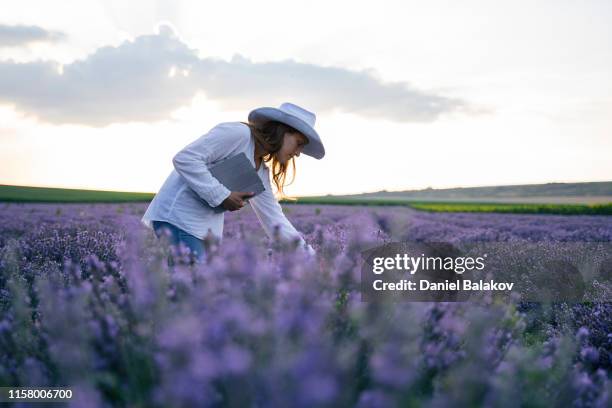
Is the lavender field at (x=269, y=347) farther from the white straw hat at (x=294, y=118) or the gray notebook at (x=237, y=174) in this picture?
the white straw hat at (x=294, y=118)

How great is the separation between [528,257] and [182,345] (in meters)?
5.38

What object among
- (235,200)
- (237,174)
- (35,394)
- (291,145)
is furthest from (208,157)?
(35,394)

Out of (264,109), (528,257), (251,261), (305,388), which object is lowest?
(528,257)

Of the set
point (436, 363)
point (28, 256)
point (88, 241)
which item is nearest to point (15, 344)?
point (436, 363)

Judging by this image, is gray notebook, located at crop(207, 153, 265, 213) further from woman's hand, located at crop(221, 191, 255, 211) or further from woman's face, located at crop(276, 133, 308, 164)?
woman's face, located at crop(276, 133, 308, 164)

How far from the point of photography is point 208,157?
352cm

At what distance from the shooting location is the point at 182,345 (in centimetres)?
108

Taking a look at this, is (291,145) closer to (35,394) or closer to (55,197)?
(35,394)

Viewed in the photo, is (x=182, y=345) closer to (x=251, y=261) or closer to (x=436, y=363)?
(x=251, y=261)

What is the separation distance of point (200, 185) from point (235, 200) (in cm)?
25

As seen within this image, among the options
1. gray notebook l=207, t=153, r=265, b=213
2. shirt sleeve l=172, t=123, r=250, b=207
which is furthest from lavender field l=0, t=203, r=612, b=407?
gray notebook l=207, t=153, r=265, b=213

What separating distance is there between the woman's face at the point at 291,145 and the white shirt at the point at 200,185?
0.75ft

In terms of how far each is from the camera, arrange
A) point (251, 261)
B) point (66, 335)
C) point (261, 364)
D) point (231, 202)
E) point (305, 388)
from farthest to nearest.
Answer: point (231, 202) → point (251, 261) → point (66, 335) → point (261, 364) → point (305, 388)

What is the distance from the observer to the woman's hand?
336cm
